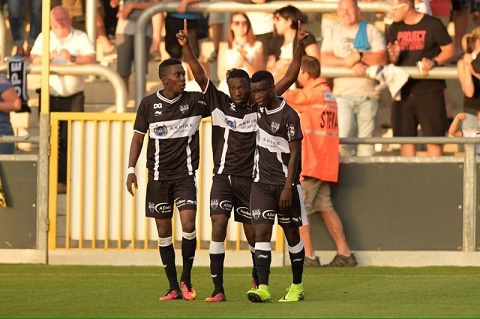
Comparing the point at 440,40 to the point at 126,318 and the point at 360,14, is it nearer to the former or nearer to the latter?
the point at 360,14

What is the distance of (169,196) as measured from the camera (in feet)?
38.8

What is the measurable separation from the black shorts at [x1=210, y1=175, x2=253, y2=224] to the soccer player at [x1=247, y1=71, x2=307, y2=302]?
0.98ft

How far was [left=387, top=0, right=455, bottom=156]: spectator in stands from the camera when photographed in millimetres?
16016

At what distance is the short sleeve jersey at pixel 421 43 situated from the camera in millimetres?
16000

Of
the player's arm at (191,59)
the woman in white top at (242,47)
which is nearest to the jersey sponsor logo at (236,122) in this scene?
the player's arm at (191,59)

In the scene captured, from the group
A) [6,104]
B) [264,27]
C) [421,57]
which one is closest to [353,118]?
[421,57]

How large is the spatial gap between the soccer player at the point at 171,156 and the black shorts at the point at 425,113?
4.82m

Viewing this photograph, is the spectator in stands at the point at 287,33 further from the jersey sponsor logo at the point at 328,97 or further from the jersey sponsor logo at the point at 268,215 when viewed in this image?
the jersey sponsor logo at the point at 268,215

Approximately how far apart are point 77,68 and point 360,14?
3.58 metres

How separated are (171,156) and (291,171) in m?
1.25

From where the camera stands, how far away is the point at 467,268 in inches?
592

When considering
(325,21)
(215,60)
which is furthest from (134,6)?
(325,21)

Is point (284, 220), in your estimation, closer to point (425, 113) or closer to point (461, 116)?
point (461, 116)

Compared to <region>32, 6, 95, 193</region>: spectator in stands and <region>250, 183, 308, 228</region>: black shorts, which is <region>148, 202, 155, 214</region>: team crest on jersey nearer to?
<region>250, 183, 308, 228</region>: black shorts
